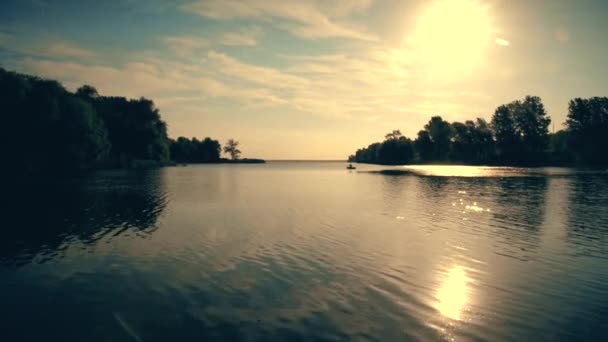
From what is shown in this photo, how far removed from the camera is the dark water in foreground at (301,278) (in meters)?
10.9

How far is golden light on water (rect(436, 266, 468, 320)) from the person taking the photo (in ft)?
39.7

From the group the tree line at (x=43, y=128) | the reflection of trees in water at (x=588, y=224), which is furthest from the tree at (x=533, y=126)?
the tree line at (x=43, y=128)

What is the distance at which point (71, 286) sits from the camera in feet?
47.8

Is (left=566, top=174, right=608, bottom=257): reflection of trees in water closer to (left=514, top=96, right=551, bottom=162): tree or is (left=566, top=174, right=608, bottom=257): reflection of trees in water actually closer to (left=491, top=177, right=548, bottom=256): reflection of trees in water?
(left=491, top=177, right=548, bottom=256): reflection of trees in water

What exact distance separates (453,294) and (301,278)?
256 inches

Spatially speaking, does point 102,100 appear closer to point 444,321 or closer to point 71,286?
point 71,286

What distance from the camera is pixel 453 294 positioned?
13.9m

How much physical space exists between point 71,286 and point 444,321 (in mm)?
15093

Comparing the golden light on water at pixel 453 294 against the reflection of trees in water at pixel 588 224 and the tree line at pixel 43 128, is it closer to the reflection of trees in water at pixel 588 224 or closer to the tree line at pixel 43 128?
the reflection of trees in water at pixel 588 224

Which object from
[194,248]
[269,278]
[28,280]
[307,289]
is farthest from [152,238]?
[307,289]

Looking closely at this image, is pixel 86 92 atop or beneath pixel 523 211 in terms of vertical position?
atop

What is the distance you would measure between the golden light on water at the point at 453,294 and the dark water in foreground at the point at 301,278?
0.24 feet

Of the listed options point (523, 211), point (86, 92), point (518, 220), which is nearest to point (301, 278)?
point (518, 220)

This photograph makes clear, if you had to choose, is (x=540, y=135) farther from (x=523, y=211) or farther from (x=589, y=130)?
(x=523, y=211)
